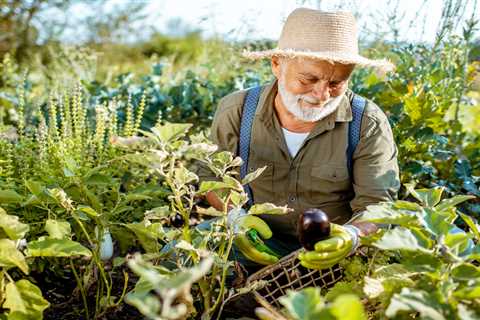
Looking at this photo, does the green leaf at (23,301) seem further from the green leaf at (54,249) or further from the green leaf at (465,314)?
the green leaf at (465,314)

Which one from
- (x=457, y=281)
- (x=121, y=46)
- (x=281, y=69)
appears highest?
(x=281, y=69)

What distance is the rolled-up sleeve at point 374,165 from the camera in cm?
233

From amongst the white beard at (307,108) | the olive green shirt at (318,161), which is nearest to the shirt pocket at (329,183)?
the olive green shirt at (318,161)

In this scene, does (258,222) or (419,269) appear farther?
(258,222)

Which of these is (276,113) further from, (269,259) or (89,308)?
(89,308)

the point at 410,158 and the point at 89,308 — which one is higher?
the point at 410,158

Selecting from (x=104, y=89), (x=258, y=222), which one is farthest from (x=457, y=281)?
(x=104, y=89)

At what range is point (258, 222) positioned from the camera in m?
1.89

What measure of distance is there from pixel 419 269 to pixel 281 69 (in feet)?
3.71

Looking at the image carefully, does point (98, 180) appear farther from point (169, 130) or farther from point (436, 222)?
point (436, 222)

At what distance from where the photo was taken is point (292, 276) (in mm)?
2014

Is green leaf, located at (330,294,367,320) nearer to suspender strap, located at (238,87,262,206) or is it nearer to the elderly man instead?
the elderly man

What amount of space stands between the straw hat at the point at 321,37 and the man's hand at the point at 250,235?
624 millimetres

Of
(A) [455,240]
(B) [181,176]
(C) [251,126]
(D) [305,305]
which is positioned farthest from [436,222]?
(C) [251,126]
